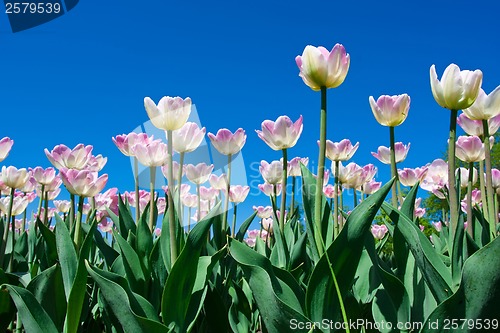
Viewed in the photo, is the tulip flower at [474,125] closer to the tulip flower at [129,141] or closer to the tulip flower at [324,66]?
the tulip flower at [324,66]

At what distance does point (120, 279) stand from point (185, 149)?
61cm

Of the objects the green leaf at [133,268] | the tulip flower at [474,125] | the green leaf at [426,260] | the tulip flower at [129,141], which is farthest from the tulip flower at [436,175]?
the green leaf at [133,268]

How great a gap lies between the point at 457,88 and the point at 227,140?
1.28m

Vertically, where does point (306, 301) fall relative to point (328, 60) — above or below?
below

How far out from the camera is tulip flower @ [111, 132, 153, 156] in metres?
2.15

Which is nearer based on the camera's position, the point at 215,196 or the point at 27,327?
the point at 27,327

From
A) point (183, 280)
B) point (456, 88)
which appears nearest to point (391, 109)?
point (456, 88)

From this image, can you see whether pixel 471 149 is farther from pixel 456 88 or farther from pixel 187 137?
pixel 187 137

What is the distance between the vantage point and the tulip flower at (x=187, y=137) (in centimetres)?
187

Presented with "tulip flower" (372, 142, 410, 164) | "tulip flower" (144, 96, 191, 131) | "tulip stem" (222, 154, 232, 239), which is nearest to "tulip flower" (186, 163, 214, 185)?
"tulip stem" (222, 154, 232, 239)

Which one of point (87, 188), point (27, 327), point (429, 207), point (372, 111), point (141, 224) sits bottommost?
point (429, 207)

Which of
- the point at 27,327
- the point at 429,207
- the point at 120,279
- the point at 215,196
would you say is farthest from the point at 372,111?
the point at 429,207

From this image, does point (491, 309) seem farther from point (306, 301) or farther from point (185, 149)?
point (185, 149)

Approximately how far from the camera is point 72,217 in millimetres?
2279
